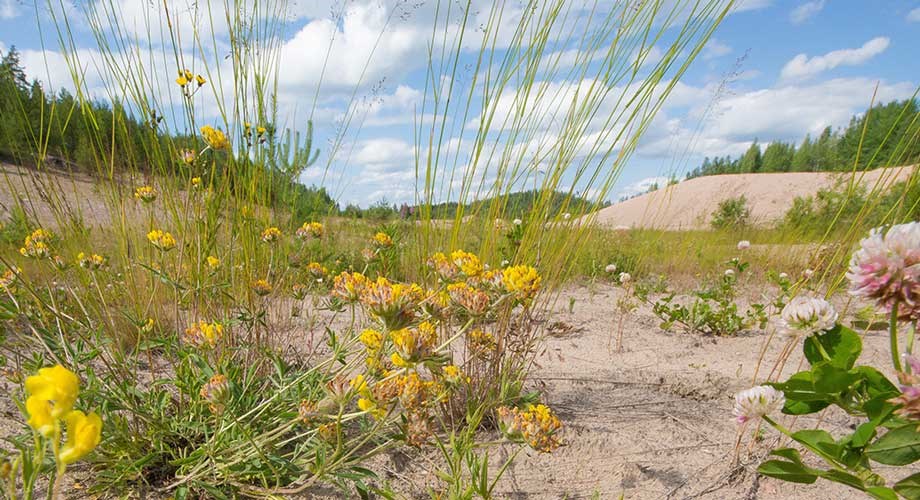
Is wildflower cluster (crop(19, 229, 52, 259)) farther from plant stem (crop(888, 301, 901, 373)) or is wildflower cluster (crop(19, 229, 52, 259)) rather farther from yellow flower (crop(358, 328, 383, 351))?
plant stem (crop(888, 301, 901, 373))

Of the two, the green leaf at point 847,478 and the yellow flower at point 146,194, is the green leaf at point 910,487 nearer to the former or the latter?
the green leaf at point 847,478

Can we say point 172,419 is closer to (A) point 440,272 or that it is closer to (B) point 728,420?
(A) point 440,272

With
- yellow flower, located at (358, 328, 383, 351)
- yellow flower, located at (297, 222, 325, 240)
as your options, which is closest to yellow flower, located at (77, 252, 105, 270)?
yellow flower, located at (297, 222, 325, 240)

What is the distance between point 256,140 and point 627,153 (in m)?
1.32

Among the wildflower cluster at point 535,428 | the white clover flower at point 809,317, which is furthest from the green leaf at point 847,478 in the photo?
the wildflower cluster at point 535,428

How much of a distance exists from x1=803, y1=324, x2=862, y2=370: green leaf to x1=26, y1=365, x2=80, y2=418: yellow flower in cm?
102

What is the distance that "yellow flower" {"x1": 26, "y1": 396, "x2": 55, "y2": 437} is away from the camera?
0.43 m

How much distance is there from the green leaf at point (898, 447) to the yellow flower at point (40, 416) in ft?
3.29

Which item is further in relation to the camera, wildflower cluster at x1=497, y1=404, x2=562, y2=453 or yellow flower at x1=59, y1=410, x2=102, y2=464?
wildflower cluster at x1=497, y1=404, x2=562, y2=453

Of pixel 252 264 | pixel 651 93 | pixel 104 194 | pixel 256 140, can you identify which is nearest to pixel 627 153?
pixel 651 93

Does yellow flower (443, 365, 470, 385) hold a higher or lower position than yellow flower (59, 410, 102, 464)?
lower

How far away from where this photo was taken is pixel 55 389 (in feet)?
1.46

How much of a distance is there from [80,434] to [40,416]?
1.5 inches

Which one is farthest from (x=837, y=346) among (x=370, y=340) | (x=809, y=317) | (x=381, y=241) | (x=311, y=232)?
(x=311, y=232)
